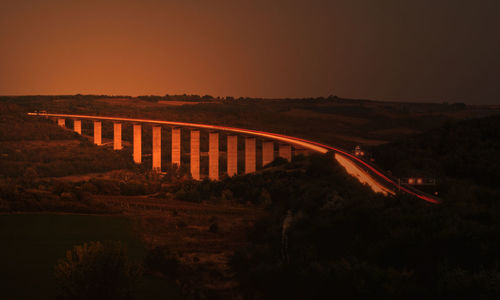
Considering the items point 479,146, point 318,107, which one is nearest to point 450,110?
point 318,107

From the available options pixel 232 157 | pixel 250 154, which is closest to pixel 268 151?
pixel 250 154

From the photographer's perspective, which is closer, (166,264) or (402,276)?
(402,276)

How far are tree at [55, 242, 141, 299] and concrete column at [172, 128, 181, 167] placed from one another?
73.1 meters

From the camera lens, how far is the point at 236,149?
→ 82875 millimetres

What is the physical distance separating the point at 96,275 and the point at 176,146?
74.0 meters

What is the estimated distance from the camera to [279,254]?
24.8 metres

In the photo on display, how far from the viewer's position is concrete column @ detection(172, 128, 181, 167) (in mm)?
95875

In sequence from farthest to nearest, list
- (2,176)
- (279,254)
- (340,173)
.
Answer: (2,176) → (340,173) → (279,254)

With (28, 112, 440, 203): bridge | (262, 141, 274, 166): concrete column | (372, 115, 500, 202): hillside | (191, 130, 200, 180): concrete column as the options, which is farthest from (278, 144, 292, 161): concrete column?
(191, 130, 200, 180): concrete column

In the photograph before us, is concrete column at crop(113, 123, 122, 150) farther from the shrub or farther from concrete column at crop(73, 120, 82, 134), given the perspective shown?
the shrub

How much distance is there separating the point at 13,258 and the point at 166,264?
772 cm

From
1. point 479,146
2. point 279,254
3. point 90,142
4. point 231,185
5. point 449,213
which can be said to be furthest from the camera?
point 90,142

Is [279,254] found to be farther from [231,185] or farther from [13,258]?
[231,185]

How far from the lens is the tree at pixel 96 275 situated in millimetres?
21984
